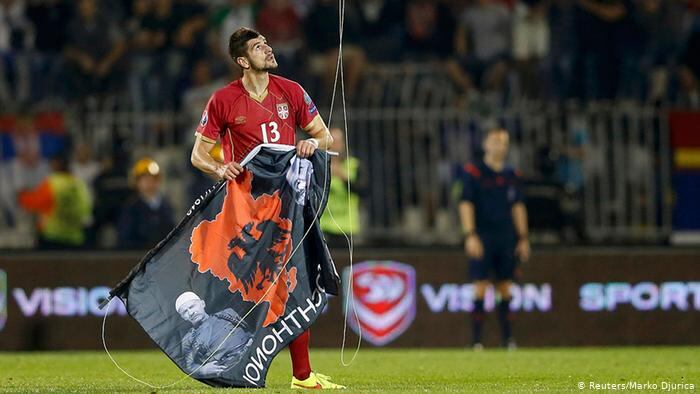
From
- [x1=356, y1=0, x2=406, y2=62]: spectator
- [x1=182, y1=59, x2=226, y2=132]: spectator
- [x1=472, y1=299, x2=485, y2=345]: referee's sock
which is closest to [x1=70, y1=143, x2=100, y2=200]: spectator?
[x1=182, y1=59, x2=226, y2=132]: spectator

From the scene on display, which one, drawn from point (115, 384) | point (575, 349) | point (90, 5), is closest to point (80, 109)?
point (90, 5)

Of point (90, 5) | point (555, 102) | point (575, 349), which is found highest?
point (90, 5)

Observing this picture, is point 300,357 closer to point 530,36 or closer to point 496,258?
point 496,258

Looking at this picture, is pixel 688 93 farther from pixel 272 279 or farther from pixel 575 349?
pixel 272 279

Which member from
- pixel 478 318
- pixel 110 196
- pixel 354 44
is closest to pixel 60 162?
pixel 110 196

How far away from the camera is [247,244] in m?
11.2

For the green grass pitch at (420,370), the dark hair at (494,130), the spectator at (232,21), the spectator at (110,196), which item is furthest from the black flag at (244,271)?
the spectator at (232,21)

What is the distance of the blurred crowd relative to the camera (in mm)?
19750

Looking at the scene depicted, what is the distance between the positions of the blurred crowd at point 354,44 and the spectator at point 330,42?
0.06ft

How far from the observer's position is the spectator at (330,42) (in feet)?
65.3

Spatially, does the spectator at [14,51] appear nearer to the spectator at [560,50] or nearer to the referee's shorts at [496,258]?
the referee's shorts at [496,258]

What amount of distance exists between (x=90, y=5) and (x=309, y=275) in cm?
1071

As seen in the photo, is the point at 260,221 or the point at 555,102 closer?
the point at 260,221

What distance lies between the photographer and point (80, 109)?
19.0 metres
